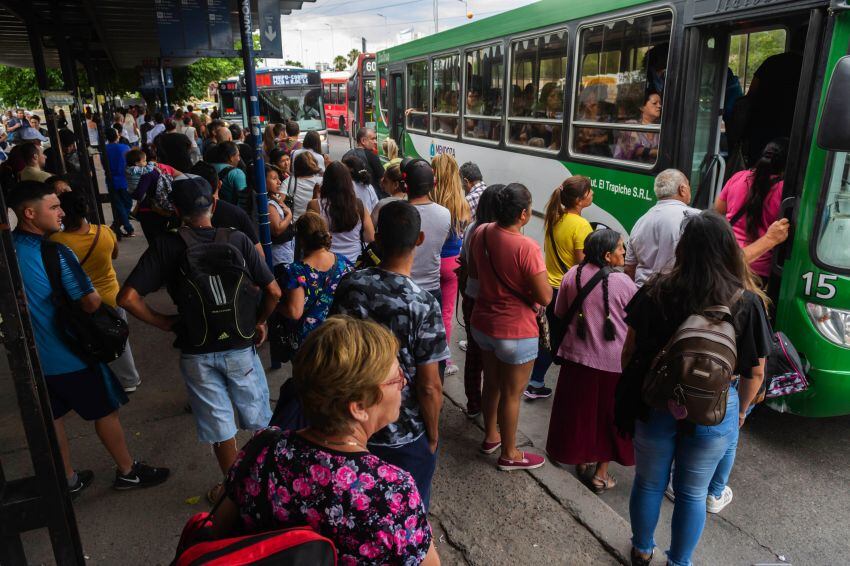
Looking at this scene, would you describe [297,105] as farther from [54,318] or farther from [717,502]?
[717,502]

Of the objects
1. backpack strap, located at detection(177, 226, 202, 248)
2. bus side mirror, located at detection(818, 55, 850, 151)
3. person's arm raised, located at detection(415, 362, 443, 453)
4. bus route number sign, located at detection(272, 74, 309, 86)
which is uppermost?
bus route number sign, located at detection(272, 74, 309, 86)

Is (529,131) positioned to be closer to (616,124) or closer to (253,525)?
(616,124)

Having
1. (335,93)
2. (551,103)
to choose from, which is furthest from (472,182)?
(335,93)

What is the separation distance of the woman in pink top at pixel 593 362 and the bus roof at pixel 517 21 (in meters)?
3.35

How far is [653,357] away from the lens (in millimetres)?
2711

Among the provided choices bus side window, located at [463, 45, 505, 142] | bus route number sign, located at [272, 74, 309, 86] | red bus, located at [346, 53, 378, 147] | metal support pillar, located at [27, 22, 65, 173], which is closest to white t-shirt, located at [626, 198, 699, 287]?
bus side window, located at [463, 45, 505, 142]

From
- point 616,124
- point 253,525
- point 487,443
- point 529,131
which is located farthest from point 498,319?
point 529,131

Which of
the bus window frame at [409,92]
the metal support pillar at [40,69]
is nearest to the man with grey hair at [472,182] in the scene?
the metal support pillar at [40,69]

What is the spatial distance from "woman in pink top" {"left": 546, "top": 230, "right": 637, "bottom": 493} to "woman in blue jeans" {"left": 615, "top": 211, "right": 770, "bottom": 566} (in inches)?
22.8

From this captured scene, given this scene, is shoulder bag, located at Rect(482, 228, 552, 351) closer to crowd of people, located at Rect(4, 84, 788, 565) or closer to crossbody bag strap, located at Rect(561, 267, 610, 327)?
crowd of people, located at Rect(4, 84, 788, 565)

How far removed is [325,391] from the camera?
159 cm

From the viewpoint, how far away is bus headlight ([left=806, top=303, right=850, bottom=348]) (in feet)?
12.2

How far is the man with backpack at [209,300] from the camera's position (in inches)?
119

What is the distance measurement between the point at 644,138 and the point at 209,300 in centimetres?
427
